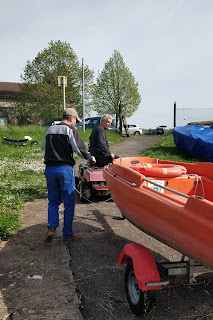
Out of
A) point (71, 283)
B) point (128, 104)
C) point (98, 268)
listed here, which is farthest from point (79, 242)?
point (128, 104)

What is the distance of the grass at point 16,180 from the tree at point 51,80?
1422cm

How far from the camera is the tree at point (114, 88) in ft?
119

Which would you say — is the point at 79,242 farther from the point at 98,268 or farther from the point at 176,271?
the point at 176,271

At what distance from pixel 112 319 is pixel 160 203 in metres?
1.26

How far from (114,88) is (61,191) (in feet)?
109

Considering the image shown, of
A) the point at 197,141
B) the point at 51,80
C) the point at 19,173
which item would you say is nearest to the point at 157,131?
the point at 51,80

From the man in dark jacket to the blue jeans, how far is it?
229cm

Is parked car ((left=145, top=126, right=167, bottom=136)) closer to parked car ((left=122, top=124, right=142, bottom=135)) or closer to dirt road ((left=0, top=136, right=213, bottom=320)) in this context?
parked car ((left=122, top=124, right=142, bottom=135))

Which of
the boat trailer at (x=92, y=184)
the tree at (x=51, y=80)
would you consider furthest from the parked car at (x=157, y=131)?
the boat trailer at (x=92, y=184)

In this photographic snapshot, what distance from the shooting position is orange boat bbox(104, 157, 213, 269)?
8.79ft

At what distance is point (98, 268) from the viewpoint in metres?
4.06

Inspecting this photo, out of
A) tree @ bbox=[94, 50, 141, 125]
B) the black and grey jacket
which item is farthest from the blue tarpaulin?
tree @ bbox=[94, 50, 141, 125]

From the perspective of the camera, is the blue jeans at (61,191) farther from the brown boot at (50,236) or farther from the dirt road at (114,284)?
the dirt road at (114,284)

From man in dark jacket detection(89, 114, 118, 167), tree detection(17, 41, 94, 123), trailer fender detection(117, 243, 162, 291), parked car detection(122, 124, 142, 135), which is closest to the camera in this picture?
trailer fender detection(117, 243, 162, 291)
